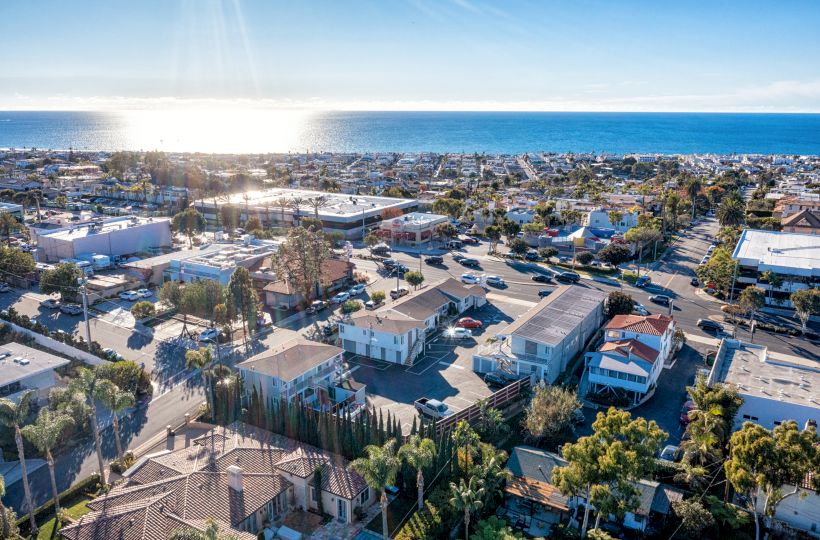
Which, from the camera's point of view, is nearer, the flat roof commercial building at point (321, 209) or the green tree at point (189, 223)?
the green tree at point (189, 223)

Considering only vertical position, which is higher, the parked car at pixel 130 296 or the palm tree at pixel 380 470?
the palm tree at pixel 380 470

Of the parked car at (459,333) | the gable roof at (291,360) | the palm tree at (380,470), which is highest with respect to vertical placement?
the palm tree at (380,470)

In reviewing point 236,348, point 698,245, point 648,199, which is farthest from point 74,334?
point 648,199

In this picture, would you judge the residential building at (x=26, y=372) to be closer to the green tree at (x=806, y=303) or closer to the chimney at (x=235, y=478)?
the chimney at (x=235, y=478)

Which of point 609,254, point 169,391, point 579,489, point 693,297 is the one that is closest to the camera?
point 579,489

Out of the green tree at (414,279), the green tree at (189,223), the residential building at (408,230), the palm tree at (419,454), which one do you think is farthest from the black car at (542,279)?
the green tree at (189,223)

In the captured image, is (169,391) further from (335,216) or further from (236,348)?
(335,216)
